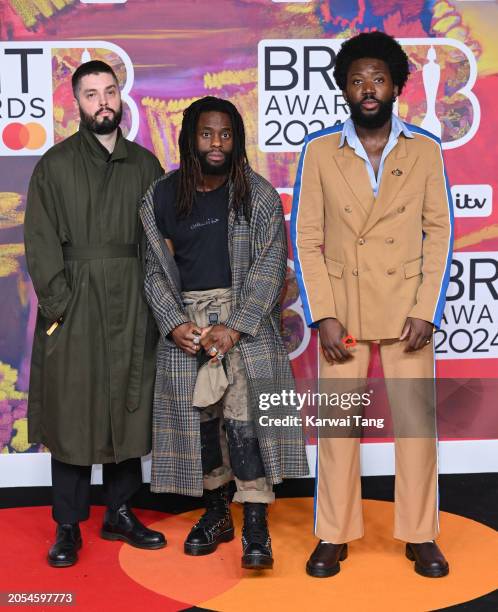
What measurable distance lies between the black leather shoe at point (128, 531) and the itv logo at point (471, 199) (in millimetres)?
2273

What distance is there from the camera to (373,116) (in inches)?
133

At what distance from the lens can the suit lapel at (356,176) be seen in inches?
135

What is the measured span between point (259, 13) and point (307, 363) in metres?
1.81

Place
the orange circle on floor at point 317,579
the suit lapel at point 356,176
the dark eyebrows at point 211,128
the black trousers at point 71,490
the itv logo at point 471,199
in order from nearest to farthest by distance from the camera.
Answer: the orange circle on floor at point 317,579 → the suit lapel at point 356,176 → the dark eyebrows at point 211,128 → the black trousers at point 71,490 → the itv logo at point 471,199

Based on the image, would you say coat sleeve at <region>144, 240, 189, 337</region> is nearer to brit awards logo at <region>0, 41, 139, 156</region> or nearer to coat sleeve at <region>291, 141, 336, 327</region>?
coat sleeve at <region>291, 141, 336, 327</region>

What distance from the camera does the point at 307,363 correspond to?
4.83 meters

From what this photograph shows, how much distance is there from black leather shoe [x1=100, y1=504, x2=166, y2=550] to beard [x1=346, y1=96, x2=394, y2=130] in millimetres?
1896

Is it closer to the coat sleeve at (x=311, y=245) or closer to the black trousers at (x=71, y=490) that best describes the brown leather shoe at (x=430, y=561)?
the coat sleeve at (x=311, y=245)

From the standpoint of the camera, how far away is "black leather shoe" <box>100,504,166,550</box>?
3.83m

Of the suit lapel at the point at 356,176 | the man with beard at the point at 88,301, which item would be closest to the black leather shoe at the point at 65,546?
the man with beard at the point at 88,301

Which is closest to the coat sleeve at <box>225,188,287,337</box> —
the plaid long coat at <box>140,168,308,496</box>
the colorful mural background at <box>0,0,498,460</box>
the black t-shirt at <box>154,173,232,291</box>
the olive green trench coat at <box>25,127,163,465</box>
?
the plaid long coat at <box>140,168,308,496</box>

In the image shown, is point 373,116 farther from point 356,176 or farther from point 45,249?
point 45,249

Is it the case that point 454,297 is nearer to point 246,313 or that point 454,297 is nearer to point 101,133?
point 246,313

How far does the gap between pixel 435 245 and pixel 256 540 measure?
4.40 ft
